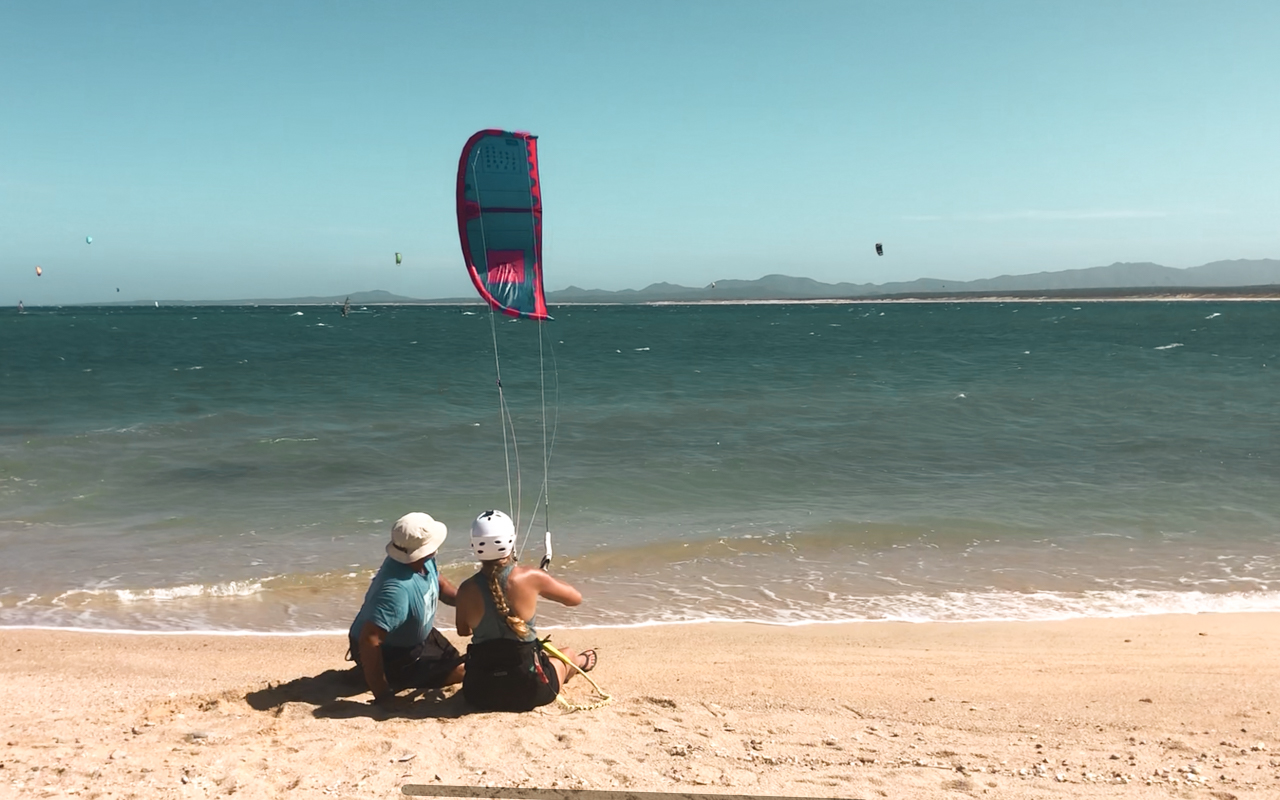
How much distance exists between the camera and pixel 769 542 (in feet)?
33.0

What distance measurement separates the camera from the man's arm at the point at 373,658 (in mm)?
5051

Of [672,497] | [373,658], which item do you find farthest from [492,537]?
[672,497]

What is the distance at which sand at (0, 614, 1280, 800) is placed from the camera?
4.12 metres

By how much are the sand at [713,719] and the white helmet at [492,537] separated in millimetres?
862

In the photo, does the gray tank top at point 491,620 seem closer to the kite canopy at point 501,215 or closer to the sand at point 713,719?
the sand at point 713,719

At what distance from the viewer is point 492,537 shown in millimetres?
4816

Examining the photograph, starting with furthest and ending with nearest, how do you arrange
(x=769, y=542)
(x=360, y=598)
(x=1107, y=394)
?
(x=1107, y=394), (x=769, y=542), (x=360, y=598)

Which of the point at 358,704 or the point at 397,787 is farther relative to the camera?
the point at 358,704

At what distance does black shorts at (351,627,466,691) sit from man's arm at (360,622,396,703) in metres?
0.11

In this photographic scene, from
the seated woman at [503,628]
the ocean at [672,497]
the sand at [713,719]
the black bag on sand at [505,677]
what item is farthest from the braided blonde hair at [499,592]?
the ocean at [672,497]

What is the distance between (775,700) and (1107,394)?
22266 millimetres

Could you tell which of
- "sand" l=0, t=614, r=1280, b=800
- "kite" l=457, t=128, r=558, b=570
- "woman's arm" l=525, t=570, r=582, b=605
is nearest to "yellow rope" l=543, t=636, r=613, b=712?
"sand" l=0, t=614, r=1280, b=800

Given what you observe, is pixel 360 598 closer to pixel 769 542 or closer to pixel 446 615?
pixel 446 615

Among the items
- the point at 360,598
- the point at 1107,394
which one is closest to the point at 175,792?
the point at 360,598
